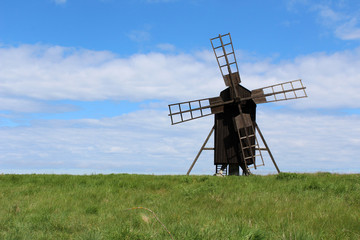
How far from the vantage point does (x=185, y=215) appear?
21.6 ft

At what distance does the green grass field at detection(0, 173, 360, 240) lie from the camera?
4.76 metres

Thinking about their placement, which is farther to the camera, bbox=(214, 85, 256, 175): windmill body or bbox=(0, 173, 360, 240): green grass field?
bbox=(214, 85, 256, 175): windmill body

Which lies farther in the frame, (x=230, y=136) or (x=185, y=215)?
(x=230, y=136)

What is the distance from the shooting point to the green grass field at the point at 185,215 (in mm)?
4765

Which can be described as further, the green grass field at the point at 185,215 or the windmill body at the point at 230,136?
the windmill body at the point at 230,136

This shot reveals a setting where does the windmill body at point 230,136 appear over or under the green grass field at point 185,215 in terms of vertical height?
over

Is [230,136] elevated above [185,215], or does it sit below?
above

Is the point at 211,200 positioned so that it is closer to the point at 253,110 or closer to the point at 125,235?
the point at 125,235

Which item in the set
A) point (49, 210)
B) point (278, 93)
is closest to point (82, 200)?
point (49, 210)

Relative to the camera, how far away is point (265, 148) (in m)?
21.7

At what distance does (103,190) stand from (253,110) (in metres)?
13.6

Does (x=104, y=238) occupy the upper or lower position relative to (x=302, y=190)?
upper

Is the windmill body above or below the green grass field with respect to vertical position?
above

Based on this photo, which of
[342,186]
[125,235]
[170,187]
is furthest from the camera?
[170,187]
